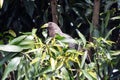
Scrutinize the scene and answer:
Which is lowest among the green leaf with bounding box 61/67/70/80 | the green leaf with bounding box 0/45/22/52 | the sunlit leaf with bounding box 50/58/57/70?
the green leaf with bounding box 61/67/70/80

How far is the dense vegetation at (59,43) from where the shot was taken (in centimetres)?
106

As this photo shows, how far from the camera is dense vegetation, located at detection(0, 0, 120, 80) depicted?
1064 mm

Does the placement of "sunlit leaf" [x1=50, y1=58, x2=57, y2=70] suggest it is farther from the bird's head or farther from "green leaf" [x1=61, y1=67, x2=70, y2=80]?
the bird's head

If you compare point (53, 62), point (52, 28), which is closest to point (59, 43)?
point (53, 62)

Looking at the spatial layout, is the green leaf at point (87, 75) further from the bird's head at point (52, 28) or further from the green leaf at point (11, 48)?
the bird's head at point (52, 28)

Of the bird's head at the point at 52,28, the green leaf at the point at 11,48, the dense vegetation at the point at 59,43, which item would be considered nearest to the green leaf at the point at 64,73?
the dense vegetation at the point at 59,43

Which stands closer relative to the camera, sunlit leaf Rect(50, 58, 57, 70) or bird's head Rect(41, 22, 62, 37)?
sunlit leaf Rect(50, 58, 57, 70)

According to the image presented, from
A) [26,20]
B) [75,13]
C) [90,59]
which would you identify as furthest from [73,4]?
[90,59]

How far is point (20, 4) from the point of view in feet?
5.28

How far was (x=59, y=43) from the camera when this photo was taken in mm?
1105

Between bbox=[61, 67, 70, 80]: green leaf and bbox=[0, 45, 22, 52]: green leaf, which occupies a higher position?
bbox=[0, 45, 22, 52]: green leaf

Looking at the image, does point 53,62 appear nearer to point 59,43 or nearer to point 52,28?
point 59,43

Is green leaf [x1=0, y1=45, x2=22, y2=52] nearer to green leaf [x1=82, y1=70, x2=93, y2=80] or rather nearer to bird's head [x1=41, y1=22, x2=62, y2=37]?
green leaf [x1=82, y1=70, x2=93, y2=80]

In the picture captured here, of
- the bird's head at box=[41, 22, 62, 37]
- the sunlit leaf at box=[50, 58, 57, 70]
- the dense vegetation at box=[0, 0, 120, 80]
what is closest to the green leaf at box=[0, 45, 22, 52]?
the dense vegetation at box=[0, 0, 120, 80]
